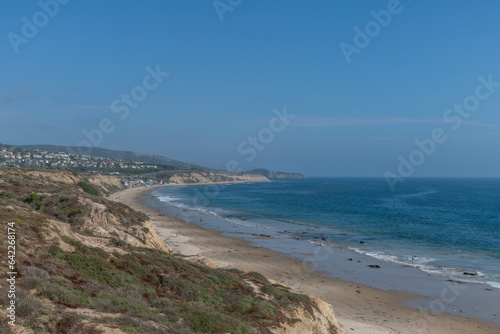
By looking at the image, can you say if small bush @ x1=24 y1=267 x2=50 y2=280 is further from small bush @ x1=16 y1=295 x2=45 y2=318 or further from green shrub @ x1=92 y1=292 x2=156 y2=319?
small bush @ x1=16 y1=295 x2=45 y2=318

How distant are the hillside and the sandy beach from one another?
564cm

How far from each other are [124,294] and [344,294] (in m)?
17.8

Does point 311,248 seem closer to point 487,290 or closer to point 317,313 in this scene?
point 487,290

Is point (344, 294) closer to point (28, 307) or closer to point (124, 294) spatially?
point (124, 294)

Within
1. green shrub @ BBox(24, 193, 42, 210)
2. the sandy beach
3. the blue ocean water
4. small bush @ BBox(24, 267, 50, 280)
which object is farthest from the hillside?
the blue ocean water

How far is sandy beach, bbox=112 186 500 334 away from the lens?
67.7ft

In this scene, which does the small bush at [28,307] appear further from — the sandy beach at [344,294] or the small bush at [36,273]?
the sandy beach at [344,294]

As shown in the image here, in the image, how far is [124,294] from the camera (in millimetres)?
12602

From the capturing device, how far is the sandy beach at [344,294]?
2064 cm

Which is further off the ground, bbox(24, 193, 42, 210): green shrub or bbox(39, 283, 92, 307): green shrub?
bbox(24, 193, 42, 210): green shrub

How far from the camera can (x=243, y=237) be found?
47.8m

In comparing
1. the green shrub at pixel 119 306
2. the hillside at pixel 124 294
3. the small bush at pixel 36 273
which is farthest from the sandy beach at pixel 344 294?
the small bush at pixel 36 273

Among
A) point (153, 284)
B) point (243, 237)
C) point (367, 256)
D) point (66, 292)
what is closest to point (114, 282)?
point (153, 284)

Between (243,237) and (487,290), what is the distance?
89.6ft
